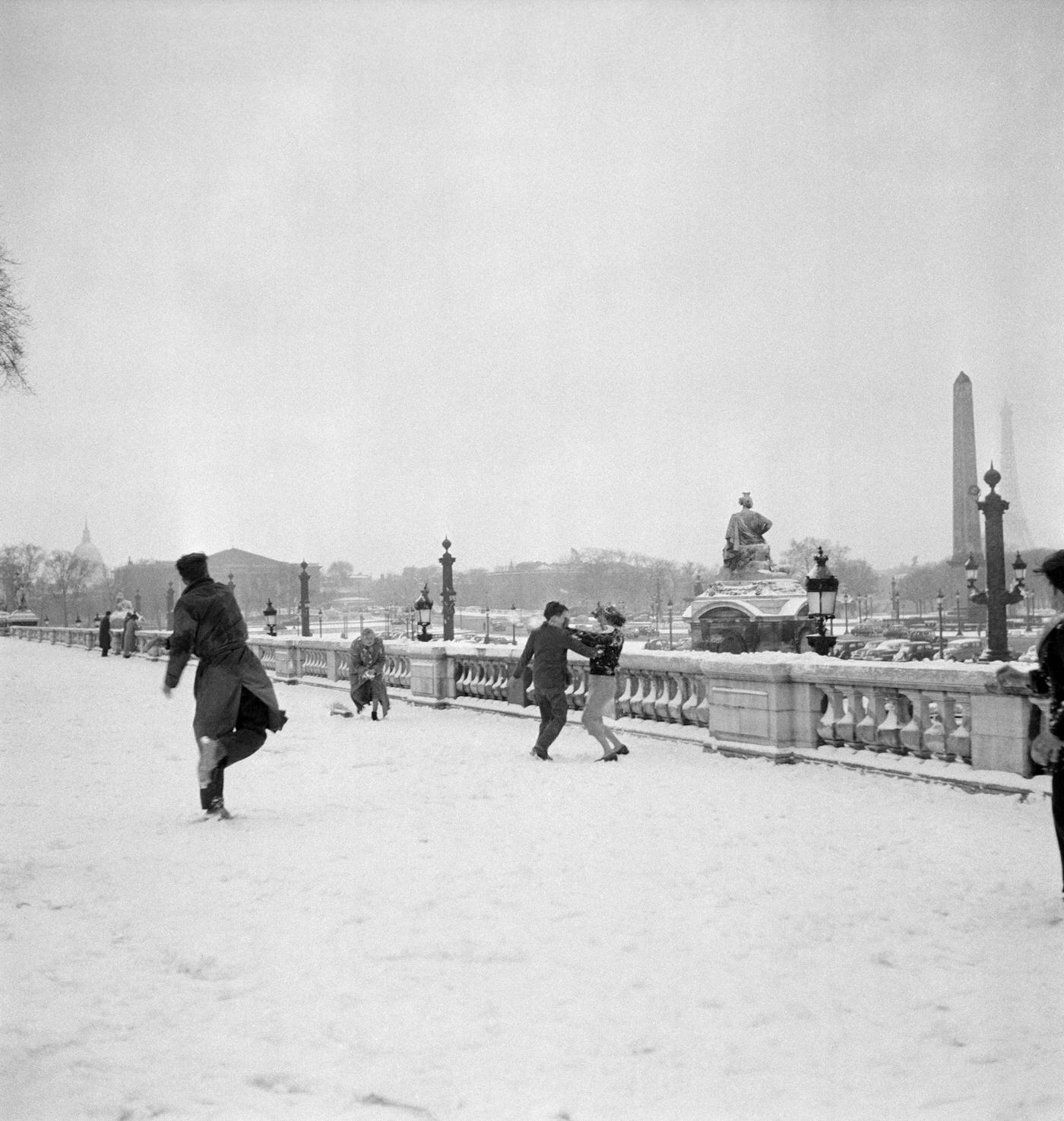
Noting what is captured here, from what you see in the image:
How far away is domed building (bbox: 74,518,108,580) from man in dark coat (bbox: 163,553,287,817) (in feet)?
401

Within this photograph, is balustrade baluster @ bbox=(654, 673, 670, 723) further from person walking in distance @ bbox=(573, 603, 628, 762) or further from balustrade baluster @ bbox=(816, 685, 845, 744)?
balustrade baluster @ bbox=(816, 685, 845, 744)

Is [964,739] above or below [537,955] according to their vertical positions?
above

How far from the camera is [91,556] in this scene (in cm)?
14412

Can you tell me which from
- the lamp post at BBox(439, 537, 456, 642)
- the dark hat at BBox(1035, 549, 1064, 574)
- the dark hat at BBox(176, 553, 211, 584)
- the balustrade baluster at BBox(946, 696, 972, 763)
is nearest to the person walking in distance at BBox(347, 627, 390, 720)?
the dark hat at BBox(176, 553, 211, 584)

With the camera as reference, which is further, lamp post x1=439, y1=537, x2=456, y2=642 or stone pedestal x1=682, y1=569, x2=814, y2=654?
stone pedestal x1=682, y1=569, x2=814, y2=654

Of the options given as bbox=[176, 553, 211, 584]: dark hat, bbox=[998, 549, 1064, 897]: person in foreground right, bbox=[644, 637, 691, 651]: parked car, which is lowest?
bbox=[644, 637, 691, 651]: parked car

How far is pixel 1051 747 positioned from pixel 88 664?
95.3 feet

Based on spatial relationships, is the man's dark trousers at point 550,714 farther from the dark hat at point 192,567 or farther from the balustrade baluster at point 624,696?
the dark hat at point 192,567

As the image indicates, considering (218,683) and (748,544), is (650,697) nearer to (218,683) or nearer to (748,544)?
(218,683)

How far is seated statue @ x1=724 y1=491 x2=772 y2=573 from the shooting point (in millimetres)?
34906

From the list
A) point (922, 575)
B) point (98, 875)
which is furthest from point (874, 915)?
point (922, 575)

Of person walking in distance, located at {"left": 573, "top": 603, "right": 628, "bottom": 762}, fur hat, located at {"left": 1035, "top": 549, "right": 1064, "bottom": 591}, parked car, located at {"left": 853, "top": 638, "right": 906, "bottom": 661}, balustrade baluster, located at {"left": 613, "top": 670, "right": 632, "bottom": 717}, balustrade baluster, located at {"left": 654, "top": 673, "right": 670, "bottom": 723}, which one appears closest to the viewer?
fur hat, located at {"left": 1035, "top": 549, "right": 1064, "bottom": 591}

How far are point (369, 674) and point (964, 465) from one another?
192 ft

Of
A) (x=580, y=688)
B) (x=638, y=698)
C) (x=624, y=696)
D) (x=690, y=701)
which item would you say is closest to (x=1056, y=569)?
(x=690, y=701)
